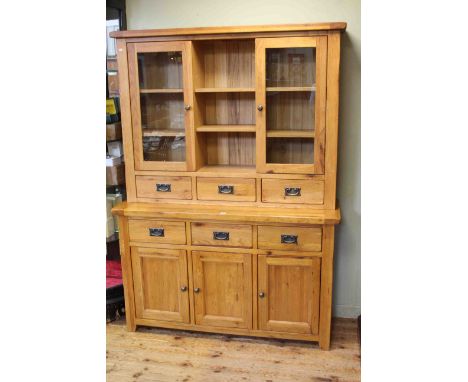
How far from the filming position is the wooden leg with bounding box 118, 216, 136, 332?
275cm

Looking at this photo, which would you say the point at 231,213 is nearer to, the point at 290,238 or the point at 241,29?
the point at 290,238

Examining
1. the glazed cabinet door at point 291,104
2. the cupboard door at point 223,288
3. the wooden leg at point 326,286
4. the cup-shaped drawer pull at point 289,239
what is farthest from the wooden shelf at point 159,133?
the wooden leg at point 326,286

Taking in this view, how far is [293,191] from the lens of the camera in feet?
8.61

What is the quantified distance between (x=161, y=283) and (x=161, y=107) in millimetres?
1160

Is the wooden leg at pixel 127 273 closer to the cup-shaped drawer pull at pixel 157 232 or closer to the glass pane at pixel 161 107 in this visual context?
the cup-shaped drawer pull at pixel 157 232

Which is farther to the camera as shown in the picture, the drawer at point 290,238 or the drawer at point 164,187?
the drawer at point 164,187

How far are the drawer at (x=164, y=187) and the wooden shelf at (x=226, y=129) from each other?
1.09 feet

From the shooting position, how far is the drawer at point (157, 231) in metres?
2.68

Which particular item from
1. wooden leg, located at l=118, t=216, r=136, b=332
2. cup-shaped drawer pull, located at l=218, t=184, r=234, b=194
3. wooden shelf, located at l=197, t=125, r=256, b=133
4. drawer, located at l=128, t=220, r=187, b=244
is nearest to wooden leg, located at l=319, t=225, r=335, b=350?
cup-shaped drawer pull, located at l=218, t=184, r=234, b=194
